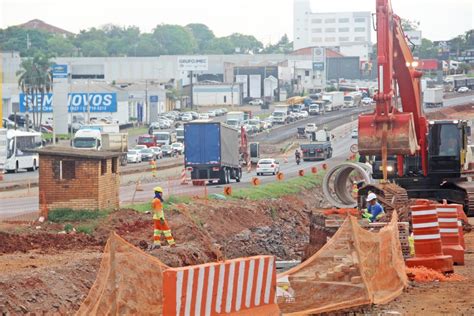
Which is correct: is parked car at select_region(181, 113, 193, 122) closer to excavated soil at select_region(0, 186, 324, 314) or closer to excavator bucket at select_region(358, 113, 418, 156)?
excavated soil at select_region(0, 186, 324, 314)

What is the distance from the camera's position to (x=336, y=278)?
1898 centimetres

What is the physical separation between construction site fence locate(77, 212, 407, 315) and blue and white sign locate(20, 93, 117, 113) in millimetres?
99593

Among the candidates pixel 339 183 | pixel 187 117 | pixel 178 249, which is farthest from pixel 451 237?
pixel 187 117

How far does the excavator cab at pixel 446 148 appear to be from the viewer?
38.5m

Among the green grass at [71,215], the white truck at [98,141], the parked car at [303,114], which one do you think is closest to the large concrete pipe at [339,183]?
the green grass at [71,215]

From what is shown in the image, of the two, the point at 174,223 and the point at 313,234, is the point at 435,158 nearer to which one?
the point at 174,223

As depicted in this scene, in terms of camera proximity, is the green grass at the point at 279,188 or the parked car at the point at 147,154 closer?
the green grass at the point at 279,188

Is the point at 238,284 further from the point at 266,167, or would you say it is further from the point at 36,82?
the point at 36,82

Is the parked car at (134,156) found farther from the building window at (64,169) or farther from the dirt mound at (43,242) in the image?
the dirt mound at (43,242)

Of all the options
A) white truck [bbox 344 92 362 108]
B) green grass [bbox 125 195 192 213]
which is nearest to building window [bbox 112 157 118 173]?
green grass [bbox 125 195 192 213]

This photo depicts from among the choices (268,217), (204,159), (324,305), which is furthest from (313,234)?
(204,159)

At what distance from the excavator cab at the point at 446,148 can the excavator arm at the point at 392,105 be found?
0.25 metres

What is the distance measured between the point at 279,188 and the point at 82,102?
6912 centimetres

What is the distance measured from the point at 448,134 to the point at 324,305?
20737mm
